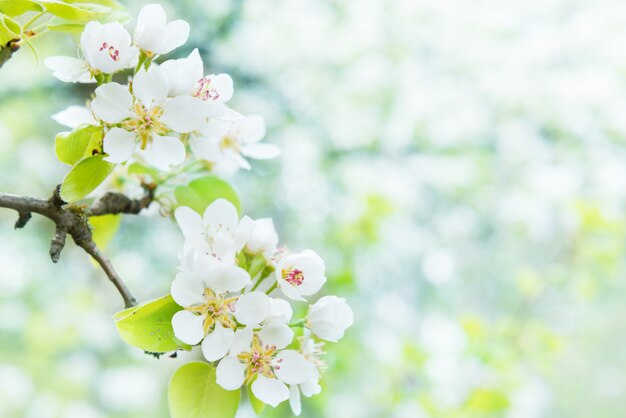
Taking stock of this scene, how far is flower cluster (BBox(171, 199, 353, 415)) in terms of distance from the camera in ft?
1.15

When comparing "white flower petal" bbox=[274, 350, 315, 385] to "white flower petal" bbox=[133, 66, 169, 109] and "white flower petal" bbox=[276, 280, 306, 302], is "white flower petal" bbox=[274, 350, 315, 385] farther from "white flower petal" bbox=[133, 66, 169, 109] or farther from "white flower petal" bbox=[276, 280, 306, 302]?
"white flower petal" bbox=[133, 66, 169, 109]

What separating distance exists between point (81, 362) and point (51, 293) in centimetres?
27

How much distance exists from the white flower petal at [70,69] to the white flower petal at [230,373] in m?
0.18

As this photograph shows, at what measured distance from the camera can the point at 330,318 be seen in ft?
1.29

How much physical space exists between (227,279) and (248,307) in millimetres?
19

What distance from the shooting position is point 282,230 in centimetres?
188

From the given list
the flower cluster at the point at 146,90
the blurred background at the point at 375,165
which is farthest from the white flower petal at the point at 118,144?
the blurred background at the point at 375,165

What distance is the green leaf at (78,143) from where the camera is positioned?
1.25 ft

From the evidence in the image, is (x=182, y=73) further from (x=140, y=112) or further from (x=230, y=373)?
(x=230, y=373)

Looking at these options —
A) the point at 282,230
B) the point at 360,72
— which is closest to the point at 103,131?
the point at 282,230

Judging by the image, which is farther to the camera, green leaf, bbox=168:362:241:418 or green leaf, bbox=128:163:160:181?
green leaf, bbox=128:163:160:181

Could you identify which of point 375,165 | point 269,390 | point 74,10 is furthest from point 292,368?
point 375,165

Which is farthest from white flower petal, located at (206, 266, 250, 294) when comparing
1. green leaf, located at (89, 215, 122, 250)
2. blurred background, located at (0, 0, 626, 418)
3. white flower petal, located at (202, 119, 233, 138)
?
blurred background, located at (0, 0, 626, 418)

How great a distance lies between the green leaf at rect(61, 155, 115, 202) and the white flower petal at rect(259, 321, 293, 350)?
124 mm
